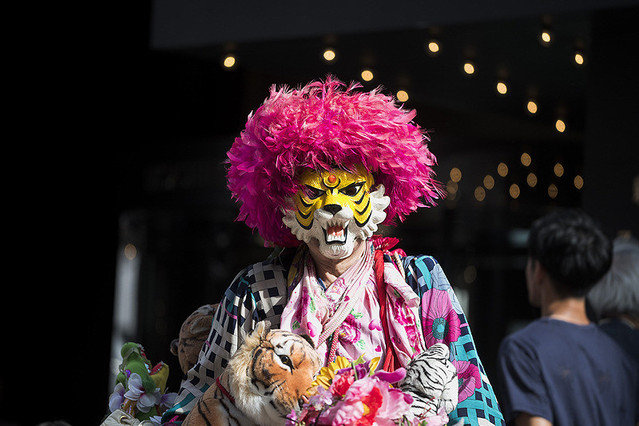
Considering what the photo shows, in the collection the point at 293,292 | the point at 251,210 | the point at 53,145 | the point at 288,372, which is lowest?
the point at 288,372

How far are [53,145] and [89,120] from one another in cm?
22

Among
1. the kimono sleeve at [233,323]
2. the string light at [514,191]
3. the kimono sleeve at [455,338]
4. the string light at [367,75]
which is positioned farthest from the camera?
the string light at [367,75]

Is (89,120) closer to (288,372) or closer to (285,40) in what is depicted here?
(285,40)

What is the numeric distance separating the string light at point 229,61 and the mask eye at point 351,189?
1767 mm

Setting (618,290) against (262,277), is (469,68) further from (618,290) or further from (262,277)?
(262,277)

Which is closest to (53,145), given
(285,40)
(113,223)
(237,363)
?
(113,223)

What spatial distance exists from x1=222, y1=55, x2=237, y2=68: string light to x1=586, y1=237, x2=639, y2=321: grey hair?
1751mm

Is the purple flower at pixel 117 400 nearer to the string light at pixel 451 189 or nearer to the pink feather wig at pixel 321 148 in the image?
the pink feather wig at pixel 321 148

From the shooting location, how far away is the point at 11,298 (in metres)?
4.21

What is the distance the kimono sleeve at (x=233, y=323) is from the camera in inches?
82.3

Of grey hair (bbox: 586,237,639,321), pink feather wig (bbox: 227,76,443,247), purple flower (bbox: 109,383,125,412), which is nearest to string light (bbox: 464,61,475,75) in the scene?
grey hair (bbox: 586,237,639,321)

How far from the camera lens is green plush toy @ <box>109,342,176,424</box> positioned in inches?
87.1

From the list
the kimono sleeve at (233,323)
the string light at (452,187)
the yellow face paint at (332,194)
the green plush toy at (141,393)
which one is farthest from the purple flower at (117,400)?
the string light at (452,187)

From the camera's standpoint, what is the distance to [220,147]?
12.2ft
